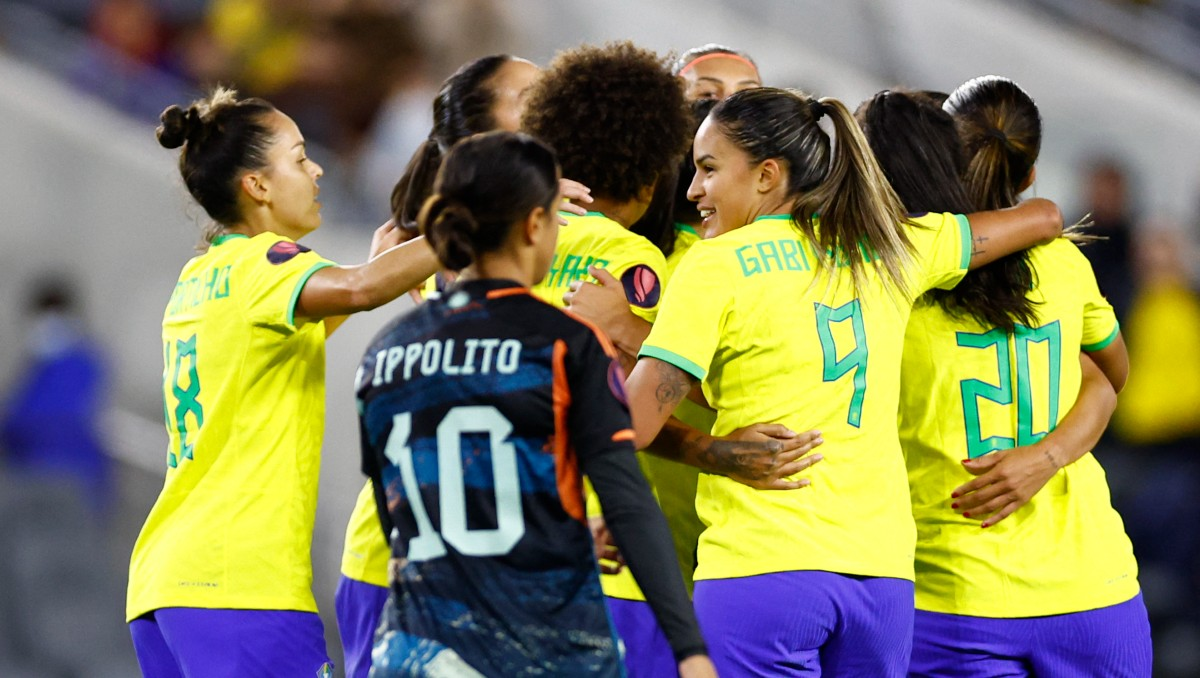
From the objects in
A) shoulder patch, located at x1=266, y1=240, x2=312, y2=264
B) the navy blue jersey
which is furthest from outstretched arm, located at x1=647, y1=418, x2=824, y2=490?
shoulder patch, located at x1=266, y1=240, x2=312, y2=264

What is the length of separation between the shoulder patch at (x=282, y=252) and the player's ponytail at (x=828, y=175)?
1091 millimetres

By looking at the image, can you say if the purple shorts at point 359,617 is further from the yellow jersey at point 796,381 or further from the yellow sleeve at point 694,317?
the yellow sleeve at point 694,317

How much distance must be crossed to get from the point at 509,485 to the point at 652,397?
25.5 inches

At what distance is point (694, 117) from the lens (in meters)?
4.23

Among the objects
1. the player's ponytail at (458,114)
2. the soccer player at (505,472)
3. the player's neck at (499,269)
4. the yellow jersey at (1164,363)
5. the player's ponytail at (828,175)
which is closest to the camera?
the soccer player at (505,472)

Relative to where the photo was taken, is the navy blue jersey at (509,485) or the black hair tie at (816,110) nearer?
the navy blue jersey at (509,485)

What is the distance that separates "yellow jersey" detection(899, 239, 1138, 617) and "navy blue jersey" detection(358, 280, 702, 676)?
54.0 inches

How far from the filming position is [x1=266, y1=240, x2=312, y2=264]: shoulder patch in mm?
3870

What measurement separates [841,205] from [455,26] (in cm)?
764

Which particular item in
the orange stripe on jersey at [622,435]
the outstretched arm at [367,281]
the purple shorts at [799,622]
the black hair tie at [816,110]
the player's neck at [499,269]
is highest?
the black hair tie at [816,110]

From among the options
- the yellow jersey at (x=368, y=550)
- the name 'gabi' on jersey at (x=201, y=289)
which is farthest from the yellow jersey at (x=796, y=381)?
the name 'gabi' on jersey at (x=201, y=289)

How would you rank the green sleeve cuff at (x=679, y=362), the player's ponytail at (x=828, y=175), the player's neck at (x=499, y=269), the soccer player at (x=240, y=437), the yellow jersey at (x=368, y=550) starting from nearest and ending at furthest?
1. the player's neck at (x=499, y=269)
2. the green sleeve cuff at (x=679, y=362)
3. the player's ponytail at (x=828, y=175)
4. the soccer player at (x=240, y=437)
5. the yellow jersey at (x=368, y=550)

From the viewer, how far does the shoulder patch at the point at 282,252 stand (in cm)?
387

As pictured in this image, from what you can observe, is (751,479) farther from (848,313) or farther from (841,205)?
(841,205)
